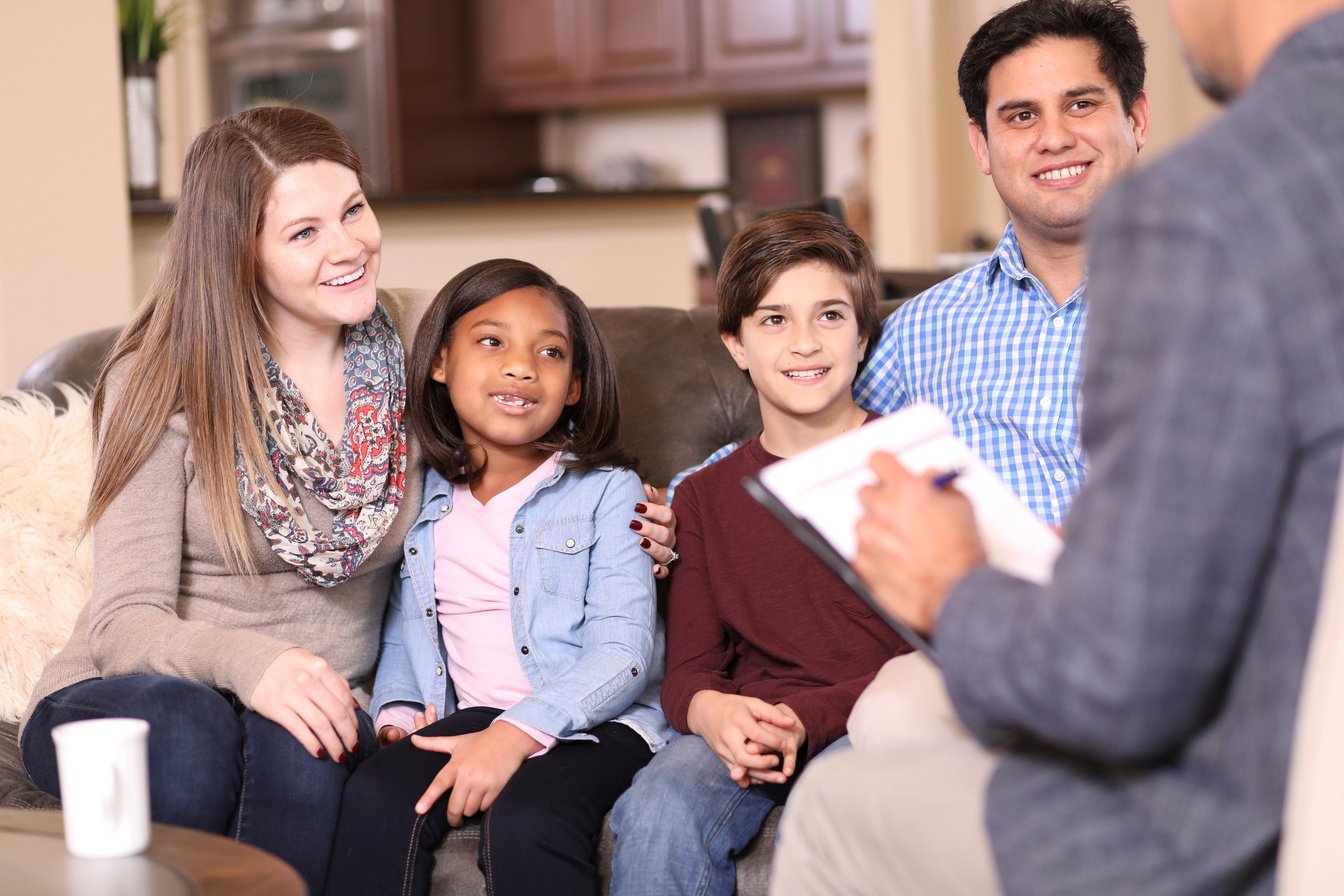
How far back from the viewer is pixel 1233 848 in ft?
2.93

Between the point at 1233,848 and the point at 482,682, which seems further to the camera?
the point at 482,682

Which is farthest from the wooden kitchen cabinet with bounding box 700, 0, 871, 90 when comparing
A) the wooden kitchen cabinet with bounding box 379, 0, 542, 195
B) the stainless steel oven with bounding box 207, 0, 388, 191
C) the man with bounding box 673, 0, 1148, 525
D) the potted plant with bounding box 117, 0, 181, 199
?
the man with bounding box 673, 0, 1148, 525

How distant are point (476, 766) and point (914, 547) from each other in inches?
29.5

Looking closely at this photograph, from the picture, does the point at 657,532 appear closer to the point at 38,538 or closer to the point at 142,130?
the point at 38,538

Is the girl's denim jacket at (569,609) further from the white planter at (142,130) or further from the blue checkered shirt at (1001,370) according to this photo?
the white planter at (142,130)

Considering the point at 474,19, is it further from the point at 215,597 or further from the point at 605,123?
the point at 215,597

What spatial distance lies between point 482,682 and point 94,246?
1.56 m

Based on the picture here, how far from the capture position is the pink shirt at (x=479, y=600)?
5.96 feet

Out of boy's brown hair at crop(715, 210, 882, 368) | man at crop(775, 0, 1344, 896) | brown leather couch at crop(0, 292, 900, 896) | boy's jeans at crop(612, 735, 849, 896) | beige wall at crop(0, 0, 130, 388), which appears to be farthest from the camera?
beige wall at crop(0, 0, 130, 388)

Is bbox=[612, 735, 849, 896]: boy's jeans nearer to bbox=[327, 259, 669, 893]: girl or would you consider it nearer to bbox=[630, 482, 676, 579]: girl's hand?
bbox=[327, 259, 669, 893]: girl

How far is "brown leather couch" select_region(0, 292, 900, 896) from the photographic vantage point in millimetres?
2137

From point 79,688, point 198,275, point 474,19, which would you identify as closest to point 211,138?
point 198,275

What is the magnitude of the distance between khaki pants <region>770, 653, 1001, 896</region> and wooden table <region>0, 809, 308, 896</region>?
15.8 inches

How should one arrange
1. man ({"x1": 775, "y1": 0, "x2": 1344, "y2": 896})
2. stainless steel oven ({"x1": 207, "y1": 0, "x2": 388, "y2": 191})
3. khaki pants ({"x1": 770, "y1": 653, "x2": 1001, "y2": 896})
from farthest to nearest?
stainless steel oven ({"x1": 207, "y1": 0, "x2": 388, "y2": 191}) < khaki pants ({"x1": 770, "y1": 653, "x2": 1001, "y2": 896}) < man ({"x1": 775, "y1": 0, "x2": 1344, "y2": 896})
